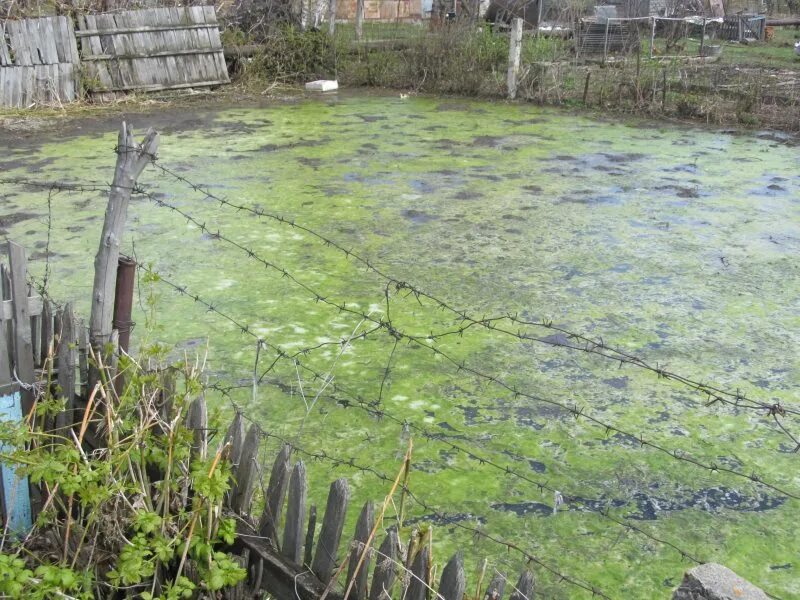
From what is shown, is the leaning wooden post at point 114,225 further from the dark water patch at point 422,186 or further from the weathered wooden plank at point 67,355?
the dark water patch at point 422,186

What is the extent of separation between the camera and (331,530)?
90.5 inches

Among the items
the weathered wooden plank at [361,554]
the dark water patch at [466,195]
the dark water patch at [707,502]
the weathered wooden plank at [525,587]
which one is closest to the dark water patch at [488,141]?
the dark water patch at [466,195]

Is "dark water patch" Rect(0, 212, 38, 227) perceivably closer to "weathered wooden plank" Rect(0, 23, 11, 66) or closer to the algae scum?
the algae scum

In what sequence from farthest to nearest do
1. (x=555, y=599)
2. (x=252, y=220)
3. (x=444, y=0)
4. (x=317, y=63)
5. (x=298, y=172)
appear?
(x=444, y=0) → (x=317, y=63) → (x=298, y=172) → (x=252, y=220) → (x=555, y=599)

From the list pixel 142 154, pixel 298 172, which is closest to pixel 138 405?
pixel 142 154

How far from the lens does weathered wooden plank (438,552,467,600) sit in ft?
6.42

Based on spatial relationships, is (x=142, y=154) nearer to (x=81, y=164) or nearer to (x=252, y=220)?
(x=252, y=220)

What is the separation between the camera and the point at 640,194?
26.5 feet

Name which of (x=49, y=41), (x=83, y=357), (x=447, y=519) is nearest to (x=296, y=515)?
(x=447, y=519)

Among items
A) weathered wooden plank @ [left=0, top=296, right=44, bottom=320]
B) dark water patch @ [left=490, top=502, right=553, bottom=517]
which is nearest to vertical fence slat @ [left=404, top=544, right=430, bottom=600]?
dark water patch @ [left=490, top=502, right=553, bottom=517]

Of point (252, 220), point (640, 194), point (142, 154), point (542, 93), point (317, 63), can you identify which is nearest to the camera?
point (142, 154)

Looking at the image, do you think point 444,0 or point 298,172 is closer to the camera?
point 298,172

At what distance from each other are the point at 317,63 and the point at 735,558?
1240cm

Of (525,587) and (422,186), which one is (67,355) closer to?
(525,587)
